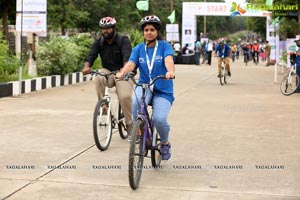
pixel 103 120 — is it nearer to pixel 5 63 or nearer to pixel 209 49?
pixel 5 63

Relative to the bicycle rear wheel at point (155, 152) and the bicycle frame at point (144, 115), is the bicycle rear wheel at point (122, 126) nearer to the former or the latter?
the bicycle rear wheel at point (155, 152)

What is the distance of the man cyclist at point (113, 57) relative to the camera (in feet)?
22.5

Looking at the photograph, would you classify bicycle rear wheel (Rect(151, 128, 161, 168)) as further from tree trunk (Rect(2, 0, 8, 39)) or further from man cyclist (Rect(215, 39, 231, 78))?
tree trunk (Rect(2, 0, 8, 39))

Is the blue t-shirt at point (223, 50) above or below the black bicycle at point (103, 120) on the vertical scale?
above

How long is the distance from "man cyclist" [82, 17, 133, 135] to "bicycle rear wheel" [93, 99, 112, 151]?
263 millimetres

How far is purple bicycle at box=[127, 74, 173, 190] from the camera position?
478 centimetres

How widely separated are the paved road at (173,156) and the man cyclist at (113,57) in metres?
0.61

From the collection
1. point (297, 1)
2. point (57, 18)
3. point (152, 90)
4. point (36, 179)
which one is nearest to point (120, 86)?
point (152, 90)

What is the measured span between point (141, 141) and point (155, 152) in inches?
26.8

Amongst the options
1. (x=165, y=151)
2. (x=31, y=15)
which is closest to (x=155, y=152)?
(x=165, y=151)

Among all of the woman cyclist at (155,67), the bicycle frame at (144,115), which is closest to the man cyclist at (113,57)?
the woman cyclist at (155,67)

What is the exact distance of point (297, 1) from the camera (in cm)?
1822

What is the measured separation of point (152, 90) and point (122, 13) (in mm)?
27426

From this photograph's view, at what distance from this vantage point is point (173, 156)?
21.1 feet
